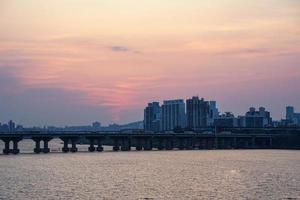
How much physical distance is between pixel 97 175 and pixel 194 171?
19069 millimetres

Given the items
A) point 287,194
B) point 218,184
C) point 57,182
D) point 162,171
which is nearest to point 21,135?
point 162,171

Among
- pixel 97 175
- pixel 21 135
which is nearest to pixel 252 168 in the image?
pixel 97 175

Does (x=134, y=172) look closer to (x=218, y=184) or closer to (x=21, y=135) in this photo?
(x=218, y=184)

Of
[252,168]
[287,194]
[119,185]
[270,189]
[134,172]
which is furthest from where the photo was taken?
[252,168]

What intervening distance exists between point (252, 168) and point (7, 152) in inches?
3716

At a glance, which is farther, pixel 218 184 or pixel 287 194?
pixel 218 184

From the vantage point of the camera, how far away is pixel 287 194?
75.9 meters

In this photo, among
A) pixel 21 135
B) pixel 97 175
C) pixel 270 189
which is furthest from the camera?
pixel 21 135

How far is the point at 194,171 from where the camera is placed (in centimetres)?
11631

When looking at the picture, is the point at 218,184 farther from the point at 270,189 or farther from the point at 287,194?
the point at 287,194

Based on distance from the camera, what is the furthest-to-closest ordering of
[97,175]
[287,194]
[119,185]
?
[97,175], [119,185], [287,194]

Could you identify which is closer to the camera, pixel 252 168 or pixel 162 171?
pixel 162 171

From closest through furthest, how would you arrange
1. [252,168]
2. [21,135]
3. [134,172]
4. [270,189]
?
[270,189]
[134,172]
[252,168]
[21,135]

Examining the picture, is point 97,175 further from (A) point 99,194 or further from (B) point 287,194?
(B) point 287,194
